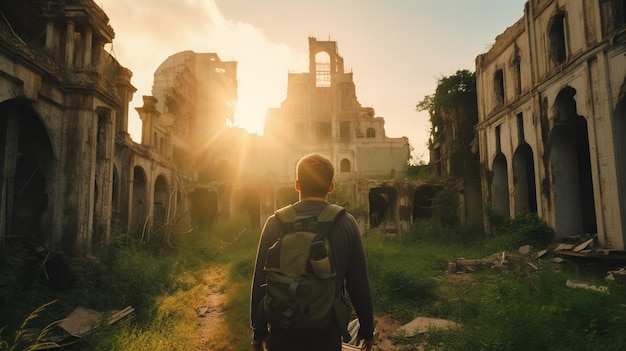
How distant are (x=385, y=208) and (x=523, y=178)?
11.9 meters

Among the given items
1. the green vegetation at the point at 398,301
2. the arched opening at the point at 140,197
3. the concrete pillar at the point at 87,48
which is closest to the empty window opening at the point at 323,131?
the arched opening at the point at 140,197

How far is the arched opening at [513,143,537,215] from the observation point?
557 inches

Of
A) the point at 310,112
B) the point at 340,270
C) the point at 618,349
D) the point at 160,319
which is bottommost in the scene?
the point at 160,319

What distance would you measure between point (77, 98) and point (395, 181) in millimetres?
16646

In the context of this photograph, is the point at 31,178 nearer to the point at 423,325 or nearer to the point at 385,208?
the point at 423,325

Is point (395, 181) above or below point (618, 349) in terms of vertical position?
above

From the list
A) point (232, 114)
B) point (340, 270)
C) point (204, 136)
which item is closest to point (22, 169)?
point (340, 270)

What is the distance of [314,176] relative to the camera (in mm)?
2242

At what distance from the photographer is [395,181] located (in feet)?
69.2

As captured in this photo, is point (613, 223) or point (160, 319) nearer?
point (160, 319)

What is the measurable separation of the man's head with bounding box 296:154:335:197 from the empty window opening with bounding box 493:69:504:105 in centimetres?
1626

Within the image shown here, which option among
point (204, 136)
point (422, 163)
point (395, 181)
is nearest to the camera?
point (395, 181)

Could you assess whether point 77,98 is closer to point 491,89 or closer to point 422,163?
point 491,89

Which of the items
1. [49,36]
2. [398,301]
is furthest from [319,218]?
[49,36]
